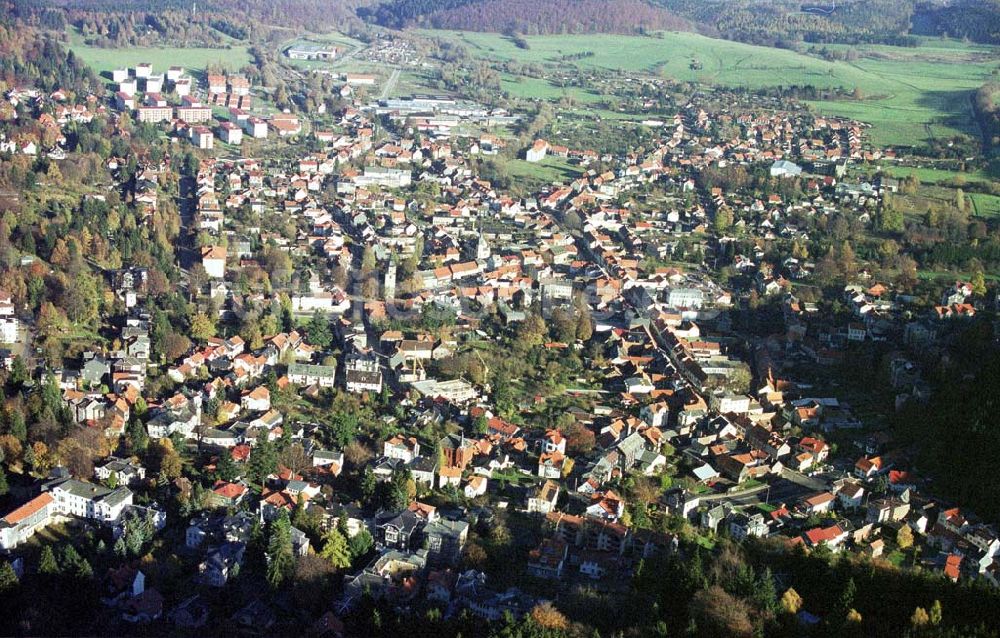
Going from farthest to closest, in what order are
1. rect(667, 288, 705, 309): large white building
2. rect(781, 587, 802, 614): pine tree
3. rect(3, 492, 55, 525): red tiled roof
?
rect(667, 288, 705, 309): large white building → rect(3, 492, 55, 525): red tiled roof → rect(781, 587, 802, 614): pine tree

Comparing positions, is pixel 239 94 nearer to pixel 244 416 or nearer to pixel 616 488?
pixel 244 416

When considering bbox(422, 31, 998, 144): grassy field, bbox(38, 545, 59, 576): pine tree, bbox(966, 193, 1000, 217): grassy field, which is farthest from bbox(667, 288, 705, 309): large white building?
bbox(422, 31, 998, 144): grassy field

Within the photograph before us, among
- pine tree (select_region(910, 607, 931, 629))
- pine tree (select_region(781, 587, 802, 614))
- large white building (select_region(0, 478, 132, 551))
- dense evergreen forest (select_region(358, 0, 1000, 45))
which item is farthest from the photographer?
dense evergreen forest (select_region(358, 0, 1000, 45))

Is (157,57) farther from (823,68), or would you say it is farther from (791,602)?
(791,602)

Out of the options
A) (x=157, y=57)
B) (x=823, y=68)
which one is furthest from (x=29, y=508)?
(x=823, y=68)

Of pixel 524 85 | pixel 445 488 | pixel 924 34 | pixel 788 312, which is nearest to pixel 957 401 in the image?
pixel 788 312

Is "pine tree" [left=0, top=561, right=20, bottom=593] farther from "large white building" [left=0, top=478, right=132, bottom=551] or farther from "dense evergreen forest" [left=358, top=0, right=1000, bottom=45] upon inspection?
"dense evergreen forest" [left=358, top=0, right=1000, bottom=45]

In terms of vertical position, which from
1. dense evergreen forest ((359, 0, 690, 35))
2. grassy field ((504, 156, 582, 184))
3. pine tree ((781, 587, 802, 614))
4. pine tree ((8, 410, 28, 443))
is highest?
dense evergreen forest ((359, 0, 690, 35))

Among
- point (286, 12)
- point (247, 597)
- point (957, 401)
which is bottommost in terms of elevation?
point (247, 597)
